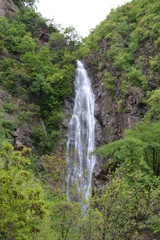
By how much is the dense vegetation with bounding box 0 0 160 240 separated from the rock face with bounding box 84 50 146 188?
1.88 feet

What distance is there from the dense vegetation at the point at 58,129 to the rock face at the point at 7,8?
98cm

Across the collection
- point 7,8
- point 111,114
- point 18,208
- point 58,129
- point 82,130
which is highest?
point 7,8

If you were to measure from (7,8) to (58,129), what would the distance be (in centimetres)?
2169

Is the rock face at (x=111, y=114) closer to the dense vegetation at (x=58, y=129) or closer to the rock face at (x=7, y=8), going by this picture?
the dense vegetation at (x=58, y=129)

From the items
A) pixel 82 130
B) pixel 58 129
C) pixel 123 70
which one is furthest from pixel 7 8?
pixel 82 130

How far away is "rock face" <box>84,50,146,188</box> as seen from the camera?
24234 mm

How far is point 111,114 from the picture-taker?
27984 millimetres

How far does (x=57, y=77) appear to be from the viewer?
100ft

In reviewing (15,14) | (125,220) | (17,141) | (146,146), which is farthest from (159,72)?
(15,14)

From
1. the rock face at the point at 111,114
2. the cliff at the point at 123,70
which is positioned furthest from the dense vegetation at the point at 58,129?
the rock face at the point at 111,114

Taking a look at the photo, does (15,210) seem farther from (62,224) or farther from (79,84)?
(79,84)

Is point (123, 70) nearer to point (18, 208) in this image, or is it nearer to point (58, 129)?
point (58, 129)

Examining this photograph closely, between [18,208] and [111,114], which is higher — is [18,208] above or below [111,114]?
below

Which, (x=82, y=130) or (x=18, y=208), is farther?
(x=82, y=130)
